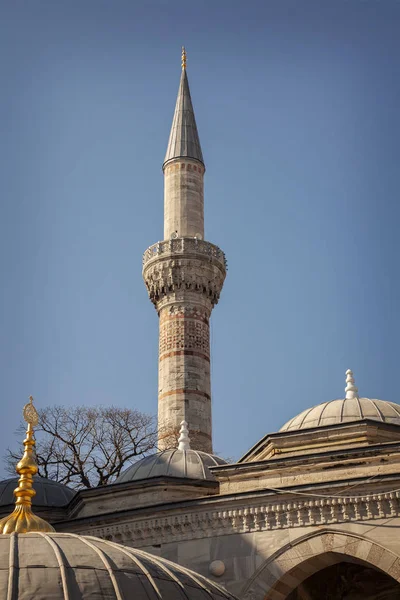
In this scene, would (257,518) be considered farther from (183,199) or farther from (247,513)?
(183,199)

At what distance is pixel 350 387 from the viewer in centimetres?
1677

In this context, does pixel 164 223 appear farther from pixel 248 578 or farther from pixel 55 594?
pixel 55 594

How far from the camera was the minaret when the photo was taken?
27.5 meters

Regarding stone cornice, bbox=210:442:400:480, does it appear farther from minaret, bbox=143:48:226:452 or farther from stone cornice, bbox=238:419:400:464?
minaret, bbox=143:48:226:452

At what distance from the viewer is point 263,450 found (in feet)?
51.5

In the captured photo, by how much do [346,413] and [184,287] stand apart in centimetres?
1371

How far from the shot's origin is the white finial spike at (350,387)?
1670cm

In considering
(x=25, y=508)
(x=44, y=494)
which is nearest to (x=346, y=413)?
(x=44, y=494)

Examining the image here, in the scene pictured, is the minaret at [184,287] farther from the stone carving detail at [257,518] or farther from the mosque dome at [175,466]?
the stone carving detail at [257,518]

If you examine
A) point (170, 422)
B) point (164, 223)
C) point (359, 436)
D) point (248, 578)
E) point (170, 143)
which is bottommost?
point (248, 578)

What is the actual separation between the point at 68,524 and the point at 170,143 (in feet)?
60.4

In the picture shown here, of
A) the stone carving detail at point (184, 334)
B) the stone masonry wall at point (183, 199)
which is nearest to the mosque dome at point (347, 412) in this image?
the stone carving detail at point (184, 334)

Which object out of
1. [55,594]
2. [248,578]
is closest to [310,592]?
[248,578]

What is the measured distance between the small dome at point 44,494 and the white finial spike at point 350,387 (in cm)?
543
